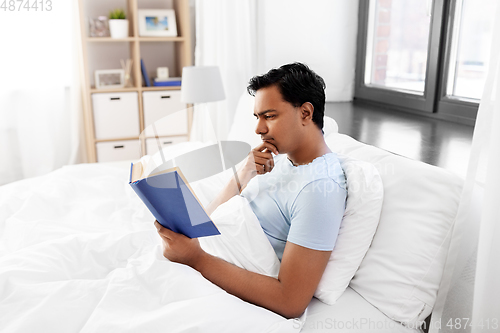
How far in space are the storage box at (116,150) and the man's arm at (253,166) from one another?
2117 mm

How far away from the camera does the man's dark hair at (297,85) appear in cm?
115

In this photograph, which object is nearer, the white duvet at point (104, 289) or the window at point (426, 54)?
the white duvet at point (104, 289)

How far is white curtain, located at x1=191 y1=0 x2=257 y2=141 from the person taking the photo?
2.97m

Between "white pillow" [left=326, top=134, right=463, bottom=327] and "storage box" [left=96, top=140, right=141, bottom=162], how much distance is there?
7.80ft

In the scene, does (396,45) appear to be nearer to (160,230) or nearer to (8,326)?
(160,230)

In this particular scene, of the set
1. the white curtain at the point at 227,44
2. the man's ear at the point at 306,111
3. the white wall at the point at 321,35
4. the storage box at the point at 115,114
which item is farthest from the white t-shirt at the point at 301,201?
the storage box at the point at 115,114

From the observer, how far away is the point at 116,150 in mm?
3186

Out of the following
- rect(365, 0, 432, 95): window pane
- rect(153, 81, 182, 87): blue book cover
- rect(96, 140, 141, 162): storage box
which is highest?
rect(365, 0, 432, 95): window pane

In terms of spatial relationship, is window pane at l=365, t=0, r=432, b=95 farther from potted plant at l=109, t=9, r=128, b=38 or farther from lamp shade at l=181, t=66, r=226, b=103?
potted plant at l=109, t=9, r=128, b=38

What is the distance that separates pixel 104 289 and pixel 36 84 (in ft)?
8.51

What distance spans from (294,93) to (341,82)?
1.14m

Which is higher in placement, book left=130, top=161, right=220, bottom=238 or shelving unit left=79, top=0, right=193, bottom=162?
shelving unit left=79, top=0, right=193, bottom=162

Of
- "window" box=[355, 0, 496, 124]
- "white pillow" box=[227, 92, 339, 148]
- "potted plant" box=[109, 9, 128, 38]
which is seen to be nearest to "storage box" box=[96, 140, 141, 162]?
"potted plant" box=[109, 9, 128, 38]

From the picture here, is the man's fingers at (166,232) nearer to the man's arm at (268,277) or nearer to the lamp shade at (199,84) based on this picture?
the man's arm at (268,277)
